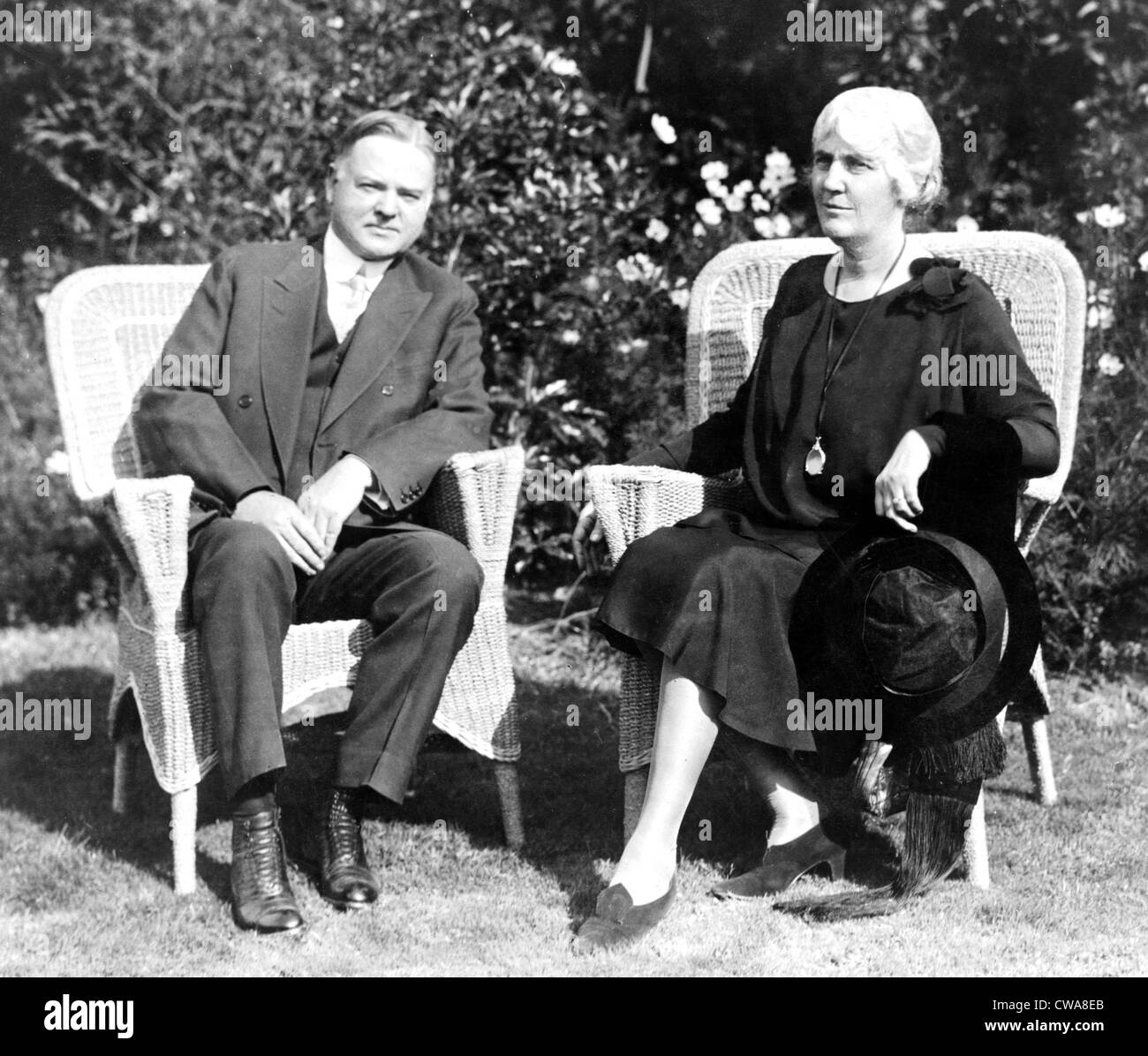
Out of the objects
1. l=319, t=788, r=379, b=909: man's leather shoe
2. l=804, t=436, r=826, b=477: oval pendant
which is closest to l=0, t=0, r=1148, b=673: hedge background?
l=804, t=436, r=826, b=477: oval pendant

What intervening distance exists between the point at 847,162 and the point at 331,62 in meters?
2.66

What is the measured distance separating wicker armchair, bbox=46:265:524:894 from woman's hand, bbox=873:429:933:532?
88cm

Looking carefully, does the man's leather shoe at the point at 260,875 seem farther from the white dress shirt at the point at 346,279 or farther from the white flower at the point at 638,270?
the white flower at the point at 638,270

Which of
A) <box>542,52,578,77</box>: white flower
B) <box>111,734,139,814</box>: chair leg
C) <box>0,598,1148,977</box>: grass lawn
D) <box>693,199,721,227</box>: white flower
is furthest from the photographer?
<box>542,52,578,77</box>: white flower

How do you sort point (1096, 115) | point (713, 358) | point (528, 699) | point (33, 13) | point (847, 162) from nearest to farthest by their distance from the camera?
1. point (847, 162)
2. point (713, 358)
3. point (528, 699)
4. point (1096, 115)
5. point (33, 13)

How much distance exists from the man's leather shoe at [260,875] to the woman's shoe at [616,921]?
1.91ft

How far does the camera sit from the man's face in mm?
3648

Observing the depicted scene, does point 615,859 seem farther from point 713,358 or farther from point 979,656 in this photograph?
point 713,358

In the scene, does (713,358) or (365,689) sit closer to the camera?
(365,689)

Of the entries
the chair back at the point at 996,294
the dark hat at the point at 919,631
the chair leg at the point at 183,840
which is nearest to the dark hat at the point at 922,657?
the dark hat at the point at 919,631

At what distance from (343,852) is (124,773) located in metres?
0.83

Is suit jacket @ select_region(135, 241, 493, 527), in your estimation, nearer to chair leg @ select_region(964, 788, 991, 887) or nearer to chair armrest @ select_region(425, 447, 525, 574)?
chair armrest @ select_region(425, 447, 525, 574)
